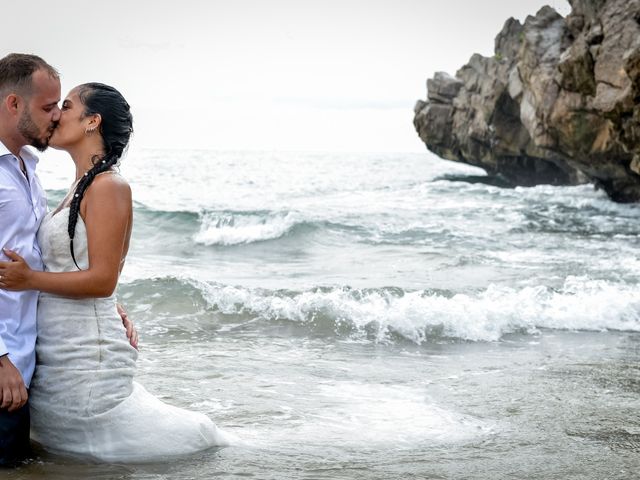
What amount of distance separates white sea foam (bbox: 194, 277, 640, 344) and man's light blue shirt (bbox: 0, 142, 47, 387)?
19.4 feet

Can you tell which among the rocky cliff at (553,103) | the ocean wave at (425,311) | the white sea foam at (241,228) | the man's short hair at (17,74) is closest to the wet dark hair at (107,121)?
the man's short hair at (17,74)

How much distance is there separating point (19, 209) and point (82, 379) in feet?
2.77

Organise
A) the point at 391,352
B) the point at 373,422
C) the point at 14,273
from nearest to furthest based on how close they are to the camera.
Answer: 1. the point at 14,273
2. the point at 373,422
3. the point at 391,352

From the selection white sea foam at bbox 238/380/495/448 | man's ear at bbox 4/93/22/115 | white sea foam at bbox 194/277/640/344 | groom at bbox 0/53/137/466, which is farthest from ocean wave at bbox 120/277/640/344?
man's ear at bbox 4/93/22/115

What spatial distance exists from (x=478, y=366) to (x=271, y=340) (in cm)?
236

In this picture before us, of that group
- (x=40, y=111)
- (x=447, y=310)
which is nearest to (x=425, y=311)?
(x=447, y=310)

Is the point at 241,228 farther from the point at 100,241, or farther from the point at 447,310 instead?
the point at 100,241

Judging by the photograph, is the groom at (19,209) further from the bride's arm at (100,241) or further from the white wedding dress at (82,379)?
the bride's arm at (100,241)

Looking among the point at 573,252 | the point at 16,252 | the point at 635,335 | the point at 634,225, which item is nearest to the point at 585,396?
the point at 635,335

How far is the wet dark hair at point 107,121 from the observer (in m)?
3.88

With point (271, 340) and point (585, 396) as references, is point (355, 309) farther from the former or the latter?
point (585, 396)

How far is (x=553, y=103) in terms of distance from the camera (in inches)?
1001

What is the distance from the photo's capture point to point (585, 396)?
6.59 metres

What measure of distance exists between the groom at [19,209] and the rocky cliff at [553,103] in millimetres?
15165
